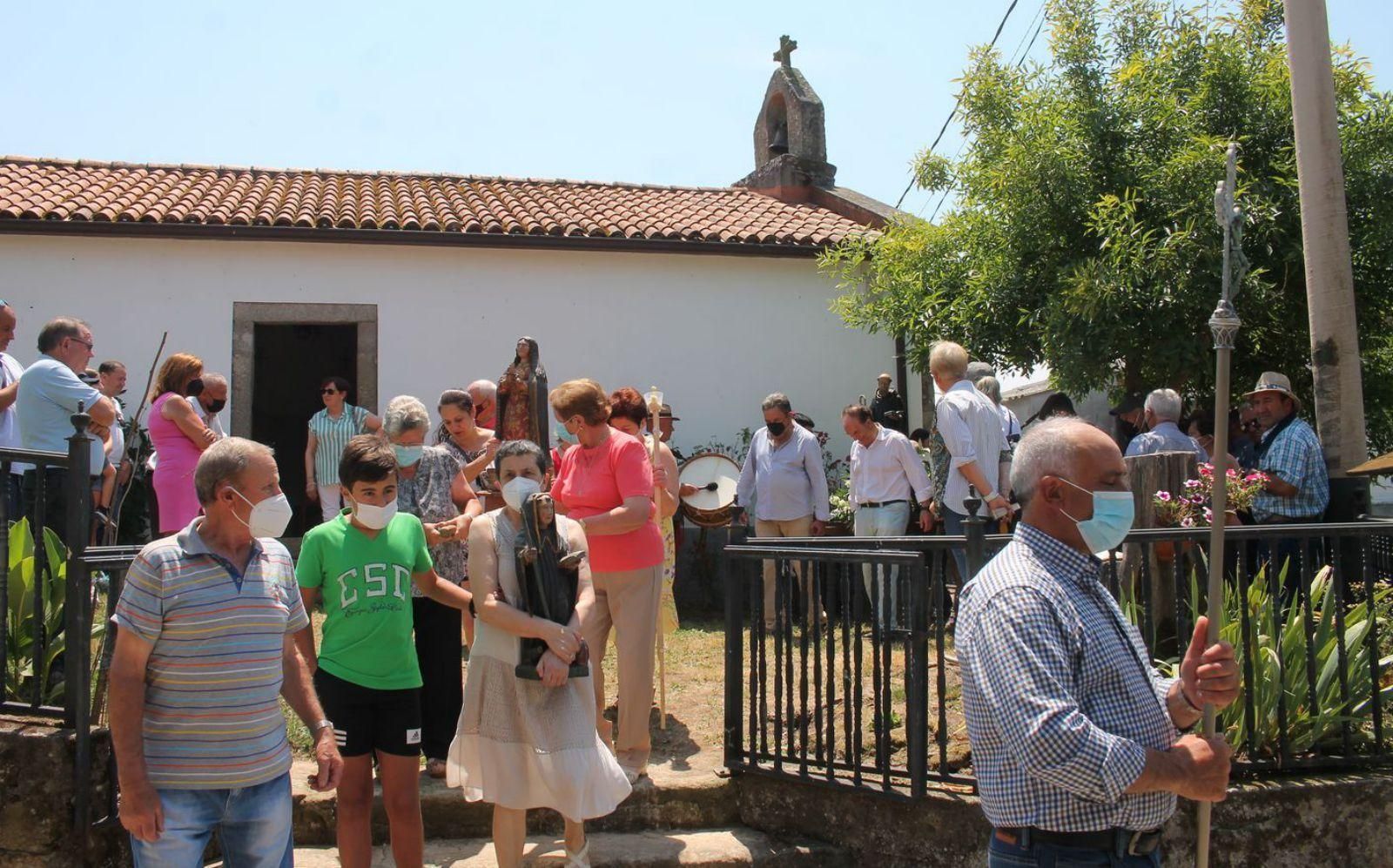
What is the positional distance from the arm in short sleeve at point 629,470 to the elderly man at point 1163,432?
366cm

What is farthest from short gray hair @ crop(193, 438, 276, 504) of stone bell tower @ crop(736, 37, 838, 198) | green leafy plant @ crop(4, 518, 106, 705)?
stone bell tower @ crop(736, 37, 838, 198)

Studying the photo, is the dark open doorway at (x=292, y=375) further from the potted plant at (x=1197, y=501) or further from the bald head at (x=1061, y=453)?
the bald head at (x=1061, y=453)

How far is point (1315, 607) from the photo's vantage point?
5.55 metres

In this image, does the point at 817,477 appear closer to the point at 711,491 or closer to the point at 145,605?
the point at 711,491

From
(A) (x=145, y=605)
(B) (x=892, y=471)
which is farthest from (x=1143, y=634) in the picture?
(A) (x=145, y=605)

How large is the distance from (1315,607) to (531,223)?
380 inches

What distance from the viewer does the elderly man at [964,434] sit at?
24.4 ft

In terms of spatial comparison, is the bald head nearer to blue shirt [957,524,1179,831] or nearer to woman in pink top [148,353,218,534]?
blue shirt [957,524,1179,831]

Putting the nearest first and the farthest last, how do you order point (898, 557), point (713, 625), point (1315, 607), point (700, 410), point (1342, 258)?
point (898, 557)
point (1315, 607)
point (1342, 258)
point (713, 625)
point (700, 410)

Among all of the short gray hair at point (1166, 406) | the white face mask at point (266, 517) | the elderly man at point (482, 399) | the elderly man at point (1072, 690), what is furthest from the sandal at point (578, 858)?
the short gray hair at point (1166, 406)

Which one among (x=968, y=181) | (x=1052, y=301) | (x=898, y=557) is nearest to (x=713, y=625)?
(x=1052, y=301)

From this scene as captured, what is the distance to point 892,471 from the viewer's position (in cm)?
862

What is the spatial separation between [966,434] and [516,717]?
3.86m

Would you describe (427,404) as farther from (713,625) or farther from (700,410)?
(713,625)
